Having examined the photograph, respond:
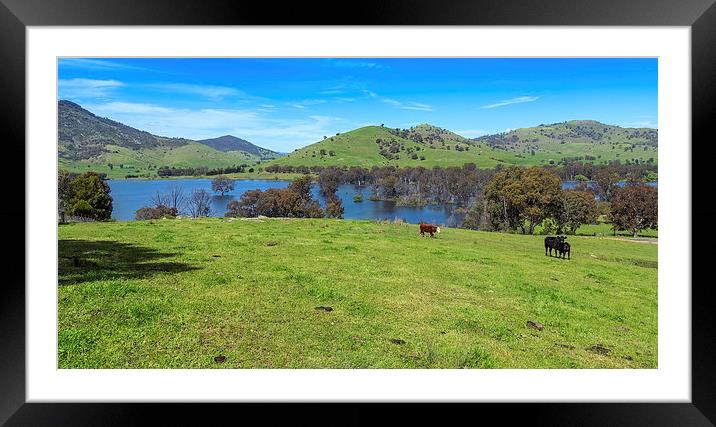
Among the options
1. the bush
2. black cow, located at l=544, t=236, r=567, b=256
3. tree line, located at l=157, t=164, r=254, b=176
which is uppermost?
tree line, located at l=157, t=164, r=254, b=176

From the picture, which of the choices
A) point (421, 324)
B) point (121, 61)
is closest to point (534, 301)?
Result: point (421, 324)

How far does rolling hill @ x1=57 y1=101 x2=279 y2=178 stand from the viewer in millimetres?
26984

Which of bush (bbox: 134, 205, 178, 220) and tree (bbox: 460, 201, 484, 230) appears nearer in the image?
bush (bbox: 134, 205, 178, 220)

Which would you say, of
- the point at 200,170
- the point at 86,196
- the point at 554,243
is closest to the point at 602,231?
the point at 554,243

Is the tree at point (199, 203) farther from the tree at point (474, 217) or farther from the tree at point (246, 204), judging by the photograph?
the tree at point (474, 217)

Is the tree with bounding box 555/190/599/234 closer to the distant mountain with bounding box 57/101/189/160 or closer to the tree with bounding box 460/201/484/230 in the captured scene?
the tree with bounding box 460/201/484/230

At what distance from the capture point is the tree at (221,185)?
88.2 feet

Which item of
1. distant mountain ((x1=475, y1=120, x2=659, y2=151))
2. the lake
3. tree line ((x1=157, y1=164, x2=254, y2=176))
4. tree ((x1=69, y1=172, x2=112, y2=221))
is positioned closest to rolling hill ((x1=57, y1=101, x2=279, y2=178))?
tree line ((x1=157, y1=164, x2=254, y2=176))

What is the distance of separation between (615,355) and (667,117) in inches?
132

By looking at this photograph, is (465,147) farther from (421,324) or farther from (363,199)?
(421,324)

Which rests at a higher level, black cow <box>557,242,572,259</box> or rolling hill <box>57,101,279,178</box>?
rolling hill <box>57,101,279,178</box>

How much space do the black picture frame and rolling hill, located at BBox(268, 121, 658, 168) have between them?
37721mm
